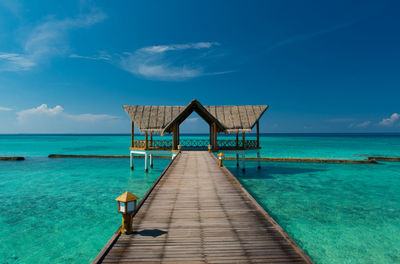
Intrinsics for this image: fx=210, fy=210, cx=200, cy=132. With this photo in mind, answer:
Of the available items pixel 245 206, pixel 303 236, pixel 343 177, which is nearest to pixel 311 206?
pixel 303 236

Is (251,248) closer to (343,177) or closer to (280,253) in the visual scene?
(280,253)

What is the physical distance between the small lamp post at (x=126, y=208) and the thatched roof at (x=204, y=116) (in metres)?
14.9

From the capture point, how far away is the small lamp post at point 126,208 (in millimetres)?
4551

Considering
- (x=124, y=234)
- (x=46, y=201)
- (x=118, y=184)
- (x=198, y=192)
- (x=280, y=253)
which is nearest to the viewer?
(x=280, y=253)

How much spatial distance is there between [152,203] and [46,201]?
10135mm

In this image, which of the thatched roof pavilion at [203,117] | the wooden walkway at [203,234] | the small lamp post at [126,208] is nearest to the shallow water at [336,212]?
the wooden walkway at [203,234]

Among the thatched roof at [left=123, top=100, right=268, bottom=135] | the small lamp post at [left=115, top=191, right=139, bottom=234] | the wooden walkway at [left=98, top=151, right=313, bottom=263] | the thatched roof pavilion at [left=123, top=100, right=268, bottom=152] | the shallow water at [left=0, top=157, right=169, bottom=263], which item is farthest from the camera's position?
the thatched roof at [left=123, top=100, right=268, bottom=135]

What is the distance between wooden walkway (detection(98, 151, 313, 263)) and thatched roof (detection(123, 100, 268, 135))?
12.9 m

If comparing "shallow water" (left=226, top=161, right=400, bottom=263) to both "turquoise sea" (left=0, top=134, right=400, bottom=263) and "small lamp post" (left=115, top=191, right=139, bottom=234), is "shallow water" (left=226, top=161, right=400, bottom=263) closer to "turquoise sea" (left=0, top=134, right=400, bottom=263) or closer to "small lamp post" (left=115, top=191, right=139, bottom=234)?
"turquoise sea" (left=0, top=134, right=400, bottom=263)

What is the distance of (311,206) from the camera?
12031 millimetres

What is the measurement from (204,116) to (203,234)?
16.2m

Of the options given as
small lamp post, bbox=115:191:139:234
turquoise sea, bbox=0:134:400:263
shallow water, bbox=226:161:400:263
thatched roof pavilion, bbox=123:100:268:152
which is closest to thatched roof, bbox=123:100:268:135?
thatched roof pavilion, bbox=123:100:268:152

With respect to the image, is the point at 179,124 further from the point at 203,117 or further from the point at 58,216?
the point at 58,216

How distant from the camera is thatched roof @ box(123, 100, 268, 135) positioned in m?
20.3
